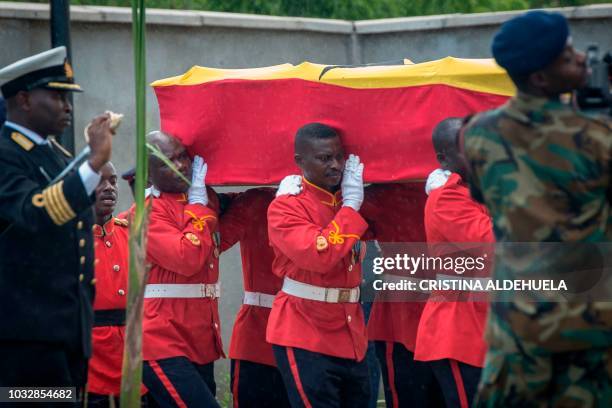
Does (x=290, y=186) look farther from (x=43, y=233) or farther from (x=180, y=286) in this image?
(x=43, y=233)

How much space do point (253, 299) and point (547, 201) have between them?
3.24 meters

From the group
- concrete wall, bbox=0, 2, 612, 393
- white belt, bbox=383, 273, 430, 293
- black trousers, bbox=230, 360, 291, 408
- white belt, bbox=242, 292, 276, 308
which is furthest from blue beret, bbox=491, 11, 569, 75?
concrete wall, bbox=0, 2, 612, 393

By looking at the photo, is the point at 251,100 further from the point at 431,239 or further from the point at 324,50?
the point at 324,50

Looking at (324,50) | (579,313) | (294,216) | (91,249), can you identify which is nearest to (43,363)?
(91,249)

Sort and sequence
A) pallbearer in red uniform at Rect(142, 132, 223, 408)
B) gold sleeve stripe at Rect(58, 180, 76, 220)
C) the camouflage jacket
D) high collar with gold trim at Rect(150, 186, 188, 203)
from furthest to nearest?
high collar with gold trim at Rect(150, 186, 188, 203) → pallbearer in red uniform at Rect(142, 132, 223, 408) → gold sleeve stripe at Rect(58, 180, 76, 220) → the camouflage jacket

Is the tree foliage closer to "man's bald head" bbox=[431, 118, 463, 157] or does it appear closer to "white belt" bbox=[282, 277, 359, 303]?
"white belt" bbox=[282, 277, 359, 303]

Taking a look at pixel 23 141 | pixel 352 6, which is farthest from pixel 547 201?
pixel 352 6

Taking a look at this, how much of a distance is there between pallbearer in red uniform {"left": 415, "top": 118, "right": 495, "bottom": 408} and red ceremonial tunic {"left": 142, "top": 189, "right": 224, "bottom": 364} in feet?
3.75

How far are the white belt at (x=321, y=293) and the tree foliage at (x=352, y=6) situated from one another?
5.03 metres

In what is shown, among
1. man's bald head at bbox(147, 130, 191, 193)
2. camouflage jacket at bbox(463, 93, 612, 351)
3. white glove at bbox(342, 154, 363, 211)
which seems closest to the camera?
camouflage jacket at bbox(463, 93, 612, 351)

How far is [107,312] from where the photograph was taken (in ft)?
21.5

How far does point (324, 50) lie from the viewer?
10109mm

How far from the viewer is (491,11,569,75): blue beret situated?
12.9ft

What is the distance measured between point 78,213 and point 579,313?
1.93 metres
